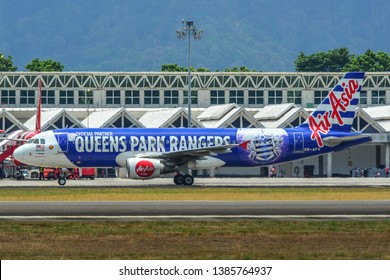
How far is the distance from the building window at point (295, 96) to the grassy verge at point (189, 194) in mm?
73600

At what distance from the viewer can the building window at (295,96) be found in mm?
145625

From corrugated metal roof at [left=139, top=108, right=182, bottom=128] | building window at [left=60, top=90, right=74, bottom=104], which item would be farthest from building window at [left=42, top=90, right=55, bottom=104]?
corrugated metal roof at [left=139, top=108, right=182, bottom=128]

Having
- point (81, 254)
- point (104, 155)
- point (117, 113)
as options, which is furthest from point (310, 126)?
point (81, 254)

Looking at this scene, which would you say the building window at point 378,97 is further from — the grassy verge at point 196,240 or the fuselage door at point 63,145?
the grassy verge at point 196,240

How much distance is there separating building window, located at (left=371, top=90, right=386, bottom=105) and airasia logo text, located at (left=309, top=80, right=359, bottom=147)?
2407 inches

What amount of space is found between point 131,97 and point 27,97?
13.6 m

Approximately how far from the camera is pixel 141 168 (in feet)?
258

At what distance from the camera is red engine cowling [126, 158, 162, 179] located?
78.3 m

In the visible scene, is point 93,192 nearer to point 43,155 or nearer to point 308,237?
point 43,155

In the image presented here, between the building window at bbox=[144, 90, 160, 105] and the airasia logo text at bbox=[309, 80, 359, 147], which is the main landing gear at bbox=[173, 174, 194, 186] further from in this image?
the building window at bbox=[144, 90, 160, 105]

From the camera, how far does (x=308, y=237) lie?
124ft

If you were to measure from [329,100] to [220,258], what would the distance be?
55176 millimetres

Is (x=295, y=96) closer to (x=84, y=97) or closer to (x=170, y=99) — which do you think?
(x=170, y=99)

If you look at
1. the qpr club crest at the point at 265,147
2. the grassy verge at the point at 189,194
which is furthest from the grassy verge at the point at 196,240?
the qpr club crest at the point at 265,147
